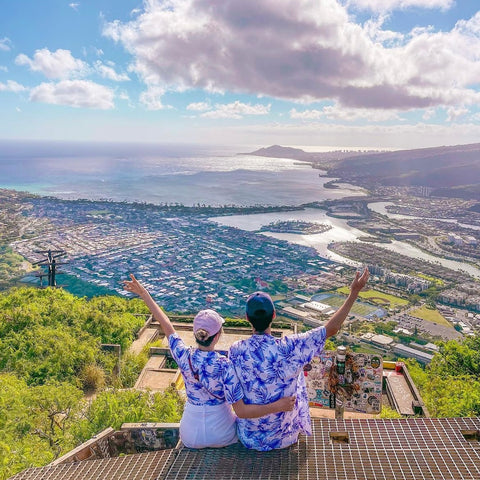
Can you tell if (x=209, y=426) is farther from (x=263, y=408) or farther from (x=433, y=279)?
(x=433, y=279)

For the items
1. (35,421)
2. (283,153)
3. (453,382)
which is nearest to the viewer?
(35,421)

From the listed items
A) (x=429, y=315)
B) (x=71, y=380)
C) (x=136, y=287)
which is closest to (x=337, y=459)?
(x=136, y=287)

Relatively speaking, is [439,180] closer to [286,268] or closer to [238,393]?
[286,268]

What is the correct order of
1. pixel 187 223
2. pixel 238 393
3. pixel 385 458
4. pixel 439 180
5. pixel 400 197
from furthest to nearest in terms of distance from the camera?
pixel 439 180, pixel 400 197, pixel 187 223, pixel 385 458, pixel 238 393

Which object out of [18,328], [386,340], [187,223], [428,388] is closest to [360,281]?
[428,388]

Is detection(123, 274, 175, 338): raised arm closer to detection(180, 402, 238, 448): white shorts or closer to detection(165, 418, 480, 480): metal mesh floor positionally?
detection(180, 402, 238, 448): white shorts

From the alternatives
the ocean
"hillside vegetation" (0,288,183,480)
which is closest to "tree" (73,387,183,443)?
"hillside vegetation" (0,288,183,480)
